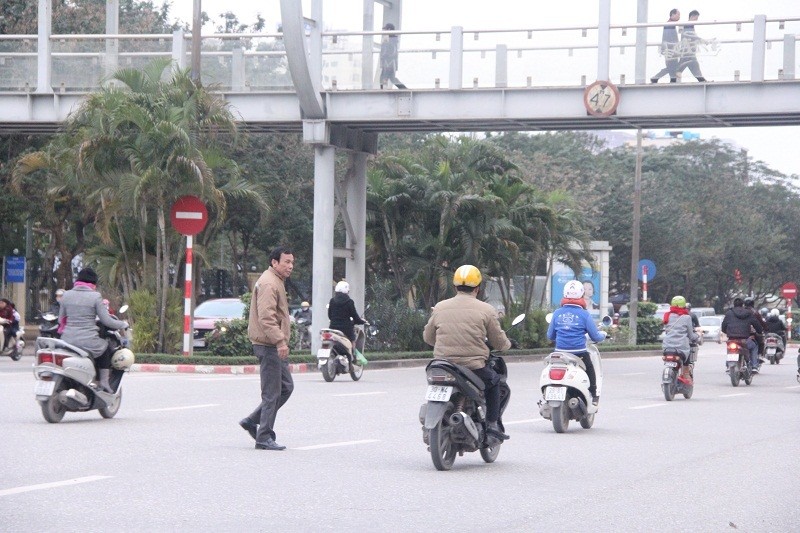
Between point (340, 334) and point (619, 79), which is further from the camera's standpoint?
point (619, 79)

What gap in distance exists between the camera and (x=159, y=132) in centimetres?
2481

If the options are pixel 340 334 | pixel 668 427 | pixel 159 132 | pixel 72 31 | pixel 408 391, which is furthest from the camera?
pixel 72 31

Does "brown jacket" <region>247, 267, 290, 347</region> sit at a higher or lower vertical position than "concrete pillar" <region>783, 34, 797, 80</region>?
lower

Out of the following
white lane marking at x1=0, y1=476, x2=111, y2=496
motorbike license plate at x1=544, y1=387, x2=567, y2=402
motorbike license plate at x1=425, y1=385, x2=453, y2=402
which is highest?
motorbike license plate at x1=425, y1=385, x2=453, y2=402

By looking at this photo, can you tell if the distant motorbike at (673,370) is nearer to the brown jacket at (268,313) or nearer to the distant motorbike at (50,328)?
the brown jacket at (268,313)

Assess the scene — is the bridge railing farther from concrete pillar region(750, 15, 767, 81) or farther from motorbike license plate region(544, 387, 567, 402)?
motorbike license plate region(544, 387, 567, 402)

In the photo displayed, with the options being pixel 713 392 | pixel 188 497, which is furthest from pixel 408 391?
pixel 188 497

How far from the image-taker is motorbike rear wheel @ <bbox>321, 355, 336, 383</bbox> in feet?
72.0

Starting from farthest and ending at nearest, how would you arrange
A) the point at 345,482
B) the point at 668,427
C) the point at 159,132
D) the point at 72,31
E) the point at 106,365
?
the point at 72,31, the point at 159,132, the point at 668,427, the point at 106,365, the point at 345,482

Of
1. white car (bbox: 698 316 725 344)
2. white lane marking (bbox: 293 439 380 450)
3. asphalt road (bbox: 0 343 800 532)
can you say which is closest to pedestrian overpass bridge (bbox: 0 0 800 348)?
asphalt road (bbox: 0 343 800 532)

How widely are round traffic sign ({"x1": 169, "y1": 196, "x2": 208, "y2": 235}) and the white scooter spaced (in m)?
12.1

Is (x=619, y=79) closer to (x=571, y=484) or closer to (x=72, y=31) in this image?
(x=571, y=484)

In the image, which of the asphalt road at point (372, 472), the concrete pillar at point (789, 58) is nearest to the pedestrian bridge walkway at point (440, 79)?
the concrete pillar at point (789, 58)

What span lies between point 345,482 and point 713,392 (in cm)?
1470
